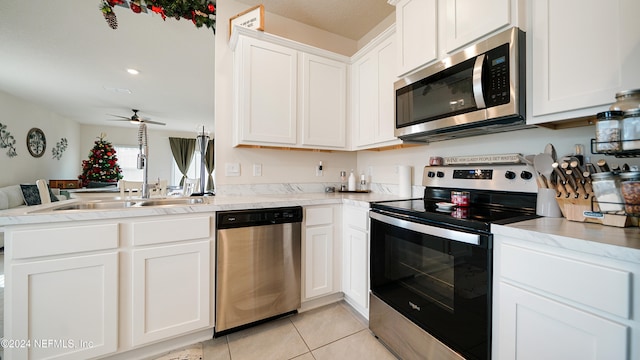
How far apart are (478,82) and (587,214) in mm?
739

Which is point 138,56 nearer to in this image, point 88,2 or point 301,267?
point 88,2

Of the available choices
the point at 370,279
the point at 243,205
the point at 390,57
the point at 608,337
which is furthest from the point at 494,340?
the point at 390,57

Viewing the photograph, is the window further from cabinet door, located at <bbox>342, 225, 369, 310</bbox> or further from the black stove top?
the black stove top

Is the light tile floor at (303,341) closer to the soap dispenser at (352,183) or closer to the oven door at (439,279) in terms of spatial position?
the oven door at (439,279)

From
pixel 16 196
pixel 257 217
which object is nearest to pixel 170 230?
pixel 257 217

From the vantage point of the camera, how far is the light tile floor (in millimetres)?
1428

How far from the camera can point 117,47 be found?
2629 mm

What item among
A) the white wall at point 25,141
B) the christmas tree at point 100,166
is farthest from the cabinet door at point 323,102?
the christmas tree at point 100,166

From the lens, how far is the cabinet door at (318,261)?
184cm

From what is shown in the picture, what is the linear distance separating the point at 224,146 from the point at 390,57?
63.9 inches

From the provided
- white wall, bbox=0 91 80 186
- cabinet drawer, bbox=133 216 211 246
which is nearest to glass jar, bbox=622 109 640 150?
cabinet drawer, bbox=133 216 211 246

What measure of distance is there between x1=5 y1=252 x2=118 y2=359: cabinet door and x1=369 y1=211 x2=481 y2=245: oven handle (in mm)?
1587

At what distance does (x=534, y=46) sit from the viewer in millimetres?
1074

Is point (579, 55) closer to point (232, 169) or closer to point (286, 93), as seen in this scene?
point (286, 93)
